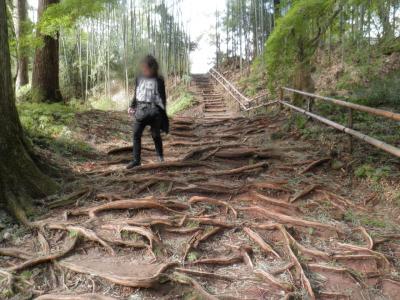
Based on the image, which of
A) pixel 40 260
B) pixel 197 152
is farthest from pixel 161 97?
pixel 40 260

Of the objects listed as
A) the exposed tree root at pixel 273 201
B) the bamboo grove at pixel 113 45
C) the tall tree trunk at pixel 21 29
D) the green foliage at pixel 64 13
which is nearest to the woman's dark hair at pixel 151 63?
the exposed tree root at pixel 273 201

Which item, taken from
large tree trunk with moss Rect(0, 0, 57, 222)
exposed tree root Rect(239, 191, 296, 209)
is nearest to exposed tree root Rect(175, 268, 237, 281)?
exposed tree root Rect(239, 191, 296, 209)

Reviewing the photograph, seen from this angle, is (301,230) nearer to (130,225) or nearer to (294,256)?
(294,256)

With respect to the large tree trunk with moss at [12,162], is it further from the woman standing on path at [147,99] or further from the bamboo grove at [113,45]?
the bamboo grove at [113,45]

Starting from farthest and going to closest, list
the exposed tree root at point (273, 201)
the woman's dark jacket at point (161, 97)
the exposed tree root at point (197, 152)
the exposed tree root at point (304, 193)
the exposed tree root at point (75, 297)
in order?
the exposed tree root at point (197, 152), the woman's dark jacket at point (161, 97), the exposed tree root at point (304, 193), the exposed tree root at point (273, 201), the exposed tree root at point (75, 297)

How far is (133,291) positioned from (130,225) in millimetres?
889

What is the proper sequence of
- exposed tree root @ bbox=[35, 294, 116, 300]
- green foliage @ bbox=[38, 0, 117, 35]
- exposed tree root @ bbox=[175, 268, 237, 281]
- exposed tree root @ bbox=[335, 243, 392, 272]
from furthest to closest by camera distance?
1. green foliage @ bbox=[38, 0, 117, 35]
2. exposed tree root @ bbox=[335, 243, 392, 272]
3. exposed tree root @ bbox=[175, 268, 237, 281]
4. exposed tree root @ bbox=[35, 294, 116, 300]

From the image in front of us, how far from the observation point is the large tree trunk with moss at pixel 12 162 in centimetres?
360

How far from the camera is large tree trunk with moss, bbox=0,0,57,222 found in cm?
360

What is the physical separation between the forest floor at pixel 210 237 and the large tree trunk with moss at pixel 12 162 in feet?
0.90

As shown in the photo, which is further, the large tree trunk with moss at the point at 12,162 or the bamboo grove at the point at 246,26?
the bamboo grove at the point at 246,26

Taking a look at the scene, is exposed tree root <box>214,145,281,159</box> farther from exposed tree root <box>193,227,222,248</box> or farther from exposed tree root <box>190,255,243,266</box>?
exposed tree root <box>190,255,243,266</box>

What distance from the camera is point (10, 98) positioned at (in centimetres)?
398

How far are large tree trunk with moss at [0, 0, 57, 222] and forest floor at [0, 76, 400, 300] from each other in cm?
27
